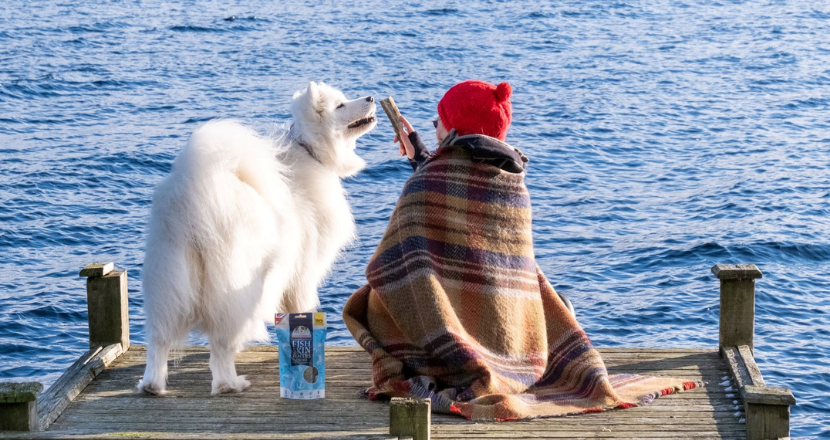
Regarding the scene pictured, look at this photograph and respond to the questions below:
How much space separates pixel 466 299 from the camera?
522 cm

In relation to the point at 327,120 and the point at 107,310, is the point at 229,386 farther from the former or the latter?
the point at 327,120

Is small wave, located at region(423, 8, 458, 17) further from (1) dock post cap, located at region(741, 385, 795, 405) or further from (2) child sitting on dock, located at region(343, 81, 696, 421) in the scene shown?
(1) dock post cap, located at region(741, 385, 795, 405)

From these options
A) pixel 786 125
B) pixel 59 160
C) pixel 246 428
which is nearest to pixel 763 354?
pixel 246 428

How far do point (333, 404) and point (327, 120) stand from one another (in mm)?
1756

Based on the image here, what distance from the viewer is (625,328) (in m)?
10.4

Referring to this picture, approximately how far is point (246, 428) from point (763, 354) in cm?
643

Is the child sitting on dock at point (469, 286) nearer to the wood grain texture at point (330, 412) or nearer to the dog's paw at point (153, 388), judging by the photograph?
the wood grain texture at point (330, 412)

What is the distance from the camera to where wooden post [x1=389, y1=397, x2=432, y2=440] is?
161 inches

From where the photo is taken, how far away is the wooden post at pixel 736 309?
6.05 meters

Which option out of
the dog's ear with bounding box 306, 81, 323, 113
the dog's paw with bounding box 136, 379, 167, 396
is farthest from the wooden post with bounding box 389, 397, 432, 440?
the dog's ear with bounding box 306, 81, 323, 113

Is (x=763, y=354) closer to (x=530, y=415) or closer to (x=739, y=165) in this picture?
(x=530, y=415)

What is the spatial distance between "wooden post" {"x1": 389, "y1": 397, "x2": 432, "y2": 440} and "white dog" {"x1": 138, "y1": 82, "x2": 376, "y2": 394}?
1.46m

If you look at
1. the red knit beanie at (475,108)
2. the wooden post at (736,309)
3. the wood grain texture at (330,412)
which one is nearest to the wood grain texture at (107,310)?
the wood grain texture at (330,412)

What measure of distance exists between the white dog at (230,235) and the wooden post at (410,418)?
146 centimetres
